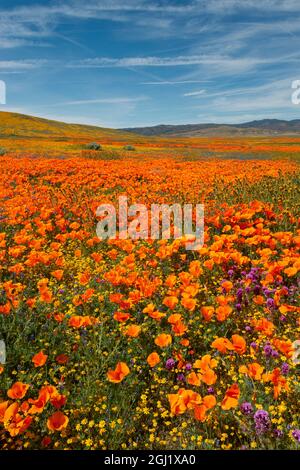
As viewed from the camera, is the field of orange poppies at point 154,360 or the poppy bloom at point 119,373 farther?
the poppy bloom at point 119,373

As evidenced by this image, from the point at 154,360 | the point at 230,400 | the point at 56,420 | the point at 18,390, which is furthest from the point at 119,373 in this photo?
the point at 230,400

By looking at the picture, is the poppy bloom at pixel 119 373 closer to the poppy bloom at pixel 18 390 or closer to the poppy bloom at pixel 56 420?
the poppy bloom at pixel 56 420

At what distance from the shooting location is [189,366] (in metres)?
3.19

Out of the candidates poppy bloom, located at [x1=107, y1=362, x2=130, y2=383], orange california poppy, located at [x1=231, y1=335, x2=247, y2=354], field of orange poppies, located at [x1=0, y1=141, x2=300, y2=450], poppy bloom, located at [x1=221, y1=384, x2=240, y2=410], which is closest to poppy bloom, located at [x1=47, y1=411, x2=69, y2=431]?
field of orange poppies, located at [x1=0, y1=141, x2=300, y2=450]

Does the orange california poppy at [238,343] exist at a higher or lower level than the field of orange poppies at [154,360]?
higher

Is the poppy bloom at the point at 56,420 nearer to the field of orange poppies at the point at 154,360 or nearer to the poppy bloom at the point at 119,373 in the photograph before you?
the field of orange poppies at the point at 154,360

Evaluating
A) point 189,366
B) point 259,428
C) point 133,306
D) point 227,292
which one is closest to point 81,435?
point 189,366

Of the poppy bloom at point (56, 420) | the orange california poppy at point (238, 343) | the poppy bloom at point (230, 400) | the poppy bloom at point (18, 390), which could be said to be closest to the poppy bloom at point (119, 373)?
the poppy bloom at point (56, 420)

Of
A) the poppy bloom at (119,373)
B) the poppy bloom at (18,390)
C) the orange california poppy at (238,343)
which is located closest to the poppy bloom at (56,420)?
the poppy bloom at (18,390)

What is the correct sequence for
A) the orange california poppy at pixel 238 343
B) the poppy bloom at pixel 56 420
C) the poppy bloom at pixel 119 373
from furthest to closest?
the orange california poppy at pixel 238 343 → the poppy bloom at pixel 119 373 → the poppy bloom at pixel 56 420

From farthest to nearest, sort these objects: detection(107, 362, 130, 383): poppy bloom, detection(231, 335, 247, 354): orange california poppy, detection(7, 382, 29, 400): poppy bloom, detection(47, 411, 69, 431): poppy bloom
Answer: detection(231, 335, 247, 354): orange california poppy
detection(107, 362, 130, 383): poppy bloom
detection(7, 382, 29, 400): poppy bloom
detection(47, 411, 69, 431): poppy bloom

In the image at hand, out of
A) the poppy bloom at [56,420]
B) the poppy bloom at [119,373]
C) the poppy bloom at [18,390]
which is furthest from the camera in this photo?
the poppy bloom at [119,373]

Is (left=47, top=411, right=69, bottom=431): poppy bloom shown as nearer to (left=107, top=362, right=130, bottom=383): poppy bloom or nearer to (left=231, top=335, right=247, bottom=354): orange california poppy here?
(left=107, top=362, right=130, bottom=383): poppy bloom
